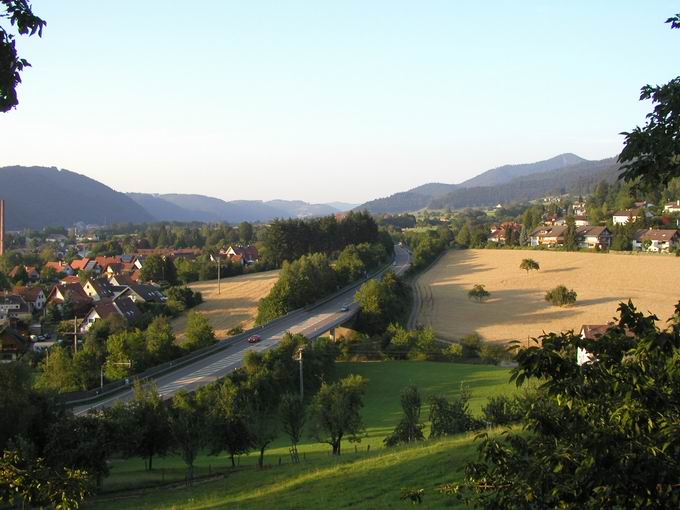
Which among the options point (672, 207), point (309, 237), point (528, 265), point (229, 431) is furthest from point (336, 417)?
point (672, 207)

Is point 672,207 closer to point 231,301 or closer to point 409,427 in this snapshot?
point 231,301

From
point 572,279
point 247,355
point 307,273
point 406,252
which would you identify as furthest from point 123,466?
point 406,252

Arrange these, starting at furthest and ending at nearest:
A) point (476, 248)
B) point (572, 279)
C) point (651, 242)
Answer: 1. point (476, 248)
2. point (651, 242)
3. point (572, 279)

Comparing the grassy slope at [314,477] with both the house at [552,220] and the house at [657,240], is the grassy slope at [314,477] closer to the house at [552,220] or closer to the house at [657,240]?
the house at [657,240]

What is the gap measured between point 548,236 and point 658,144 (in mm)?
99265

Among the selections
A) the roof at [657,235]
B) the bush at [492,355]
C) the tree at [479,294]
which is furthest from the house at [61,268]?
the roof at [657,235]

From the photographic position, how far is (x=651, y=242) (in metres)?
83.3

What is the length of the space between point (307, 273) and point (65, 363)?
27777 mm

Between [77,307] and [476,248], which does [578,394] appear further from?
[476,248]

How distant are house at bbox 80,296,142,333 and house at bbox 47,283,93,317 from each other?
5.97m

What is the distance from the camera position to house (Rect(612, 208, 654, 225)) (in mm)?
92375

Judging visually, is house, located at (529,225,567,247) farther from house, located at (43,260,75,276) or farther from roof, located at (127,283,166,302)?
house, located at (43,260,75,276)

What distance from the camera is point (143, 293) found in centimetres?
6238

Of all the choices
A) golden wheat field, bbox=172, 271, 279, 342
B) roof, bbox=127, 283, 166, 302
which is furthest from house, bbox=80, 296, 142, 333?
roof, bbox=127, 283, 166, 302
